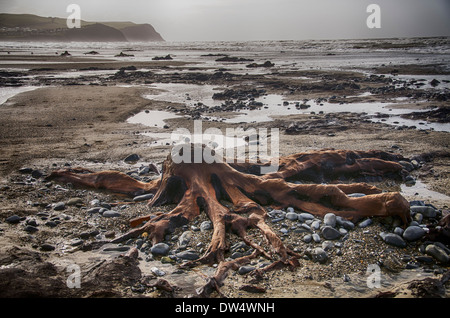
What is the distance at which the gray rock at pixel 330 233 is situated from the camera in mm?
4535

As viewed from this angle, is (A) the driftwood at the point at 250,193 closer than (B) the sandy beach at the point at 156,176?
No

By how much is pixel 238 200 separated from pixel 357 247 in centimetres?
189

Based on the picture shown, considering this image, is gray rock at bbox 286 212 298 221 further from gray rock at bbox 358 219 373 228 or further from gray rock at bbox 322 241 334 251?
gray rock at bbox 358 219 373 228

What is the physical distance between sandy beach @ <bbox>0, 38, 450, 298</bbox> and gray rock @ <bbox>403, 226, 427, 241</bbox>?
0.28 feet

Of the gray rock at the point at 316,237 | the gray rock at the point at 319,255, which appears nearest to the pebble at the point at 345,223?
the gray rock at the point at 316,237

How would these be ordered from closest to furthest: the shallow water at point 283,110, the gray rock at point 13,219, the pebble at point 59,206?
the gray rock at point 13,219, the pebble at point 59,206, the shallow water at point 283,110

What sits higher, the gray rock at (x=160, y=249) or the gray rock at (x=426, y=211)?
the gray rock at (x=426, y=211)

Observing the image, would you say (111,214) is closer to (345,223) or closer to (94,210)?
(94,210)

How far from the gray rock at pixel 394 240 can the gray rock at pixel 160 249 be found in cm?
285

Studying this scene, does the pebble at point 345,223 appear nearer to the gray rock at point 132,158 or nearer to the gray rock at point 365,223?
the gray rock at point 365,223

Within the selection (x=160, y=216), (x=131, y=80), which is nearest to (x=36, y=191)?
(x=160, y=216)

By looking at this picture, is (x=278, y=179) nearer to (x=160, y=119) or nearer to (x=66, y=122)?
(x=160, y=119)

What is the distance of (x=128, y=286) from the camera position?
Result: 141 inches

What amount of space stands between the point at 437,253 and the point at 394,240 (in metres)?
0.48
